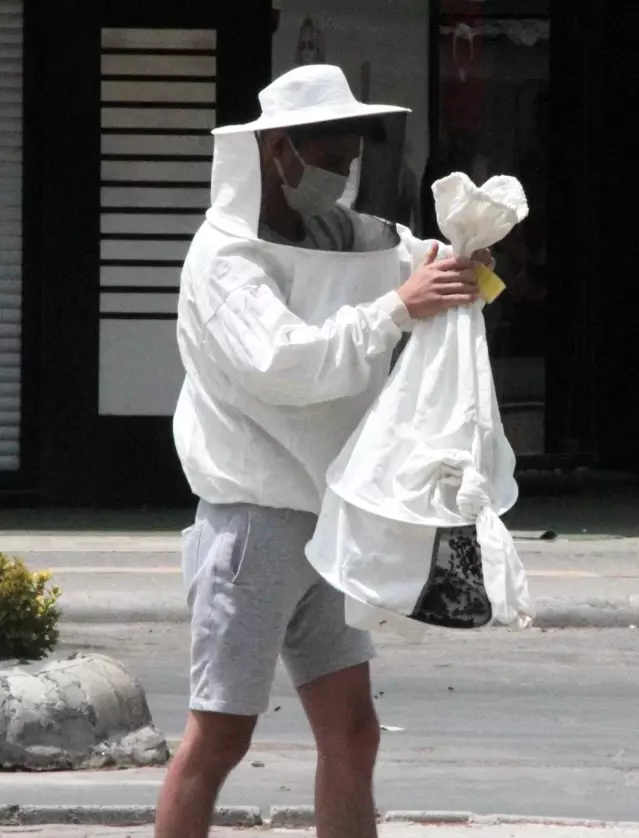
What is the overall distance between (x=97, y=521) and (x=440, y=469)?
907cm

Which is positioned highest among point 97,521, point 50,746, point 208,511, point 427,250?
point 427,250

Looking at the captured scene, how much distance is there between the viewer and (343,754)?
4422mm

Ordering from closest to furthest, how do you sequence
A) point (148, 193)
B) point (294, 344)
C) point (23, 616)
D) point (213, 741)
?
→ point (294, 344) < point (213, 741) < point (23, 616) < point (148, 193)

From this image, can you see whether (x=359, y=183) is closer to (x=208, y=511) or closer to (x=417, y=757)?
(x=208, y=511)

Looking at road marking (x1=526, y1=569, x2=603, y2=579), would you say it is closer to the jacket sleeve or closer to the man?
the man

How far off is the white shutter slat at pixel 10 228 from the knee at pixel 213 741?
31.8 ft

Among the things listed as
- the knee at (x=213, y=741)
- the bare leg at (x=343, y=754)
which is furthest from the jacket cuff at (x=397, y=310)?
the knee at (x=213, y=741)

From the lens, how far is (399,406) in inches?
165

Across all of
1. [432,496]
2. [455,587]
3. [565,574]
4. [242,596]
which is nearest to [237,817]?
[242,596]

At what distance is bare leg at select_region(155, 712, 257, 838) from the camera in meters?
4.32

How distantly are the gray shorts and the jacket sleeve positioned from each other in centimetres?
29

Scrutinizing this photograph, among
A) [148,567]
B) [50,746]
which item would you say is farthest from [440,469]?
[148,567]

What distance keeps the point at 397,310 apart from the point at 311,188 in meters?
0.32

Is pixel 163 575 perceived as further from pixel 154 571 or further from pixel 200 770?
pixel 200 770
